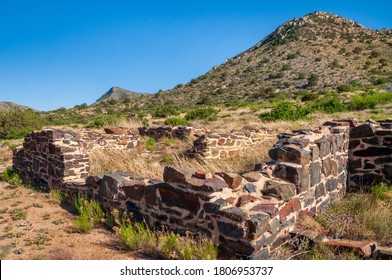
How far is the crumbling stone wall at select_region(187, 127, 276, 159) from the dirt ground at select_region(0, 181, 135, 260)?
15.8 ft

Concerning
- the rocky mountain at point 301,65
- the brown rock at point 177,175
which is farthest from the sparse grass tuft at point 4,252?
the rocky mountain at point 301,65

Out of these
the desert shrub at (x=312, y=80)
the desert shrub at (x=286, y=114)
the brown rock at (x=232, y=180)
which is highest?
the desert shrub at (x=312, y=80)

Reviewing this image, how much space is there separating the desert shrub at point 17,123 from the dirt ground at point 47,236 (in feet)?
52.5

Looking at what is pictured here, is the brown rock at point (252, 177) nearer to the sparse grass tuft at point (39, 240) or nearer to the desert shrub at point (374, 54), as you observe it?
the sparse grass tuft at point (39, 240)

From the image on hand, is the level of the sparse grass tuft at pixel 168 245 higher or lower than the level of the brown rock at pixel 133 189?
lower

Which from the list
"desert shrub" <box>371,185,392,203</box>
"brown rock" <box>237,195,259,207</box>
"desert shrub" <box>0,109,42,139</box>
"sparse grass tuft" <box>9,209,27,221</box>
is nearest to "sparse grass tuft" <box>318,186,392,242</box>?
"desert shrub" <box>371,185,392,203</box>

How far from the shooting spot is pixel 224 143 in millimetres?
11016

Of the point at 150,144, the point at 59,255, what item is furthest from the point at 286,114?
the point at 59,255

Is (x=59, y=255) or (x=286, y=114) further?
(x=286, y=114)

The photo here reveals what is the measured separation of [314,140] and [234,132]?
Answer: 5805 millimetres

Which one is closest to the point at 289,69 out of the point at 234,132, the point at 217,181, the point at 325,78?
the point at 325,78

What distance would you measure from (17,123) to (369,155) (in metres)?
22.1

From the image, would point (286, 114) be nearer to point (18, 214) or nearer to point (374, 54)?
point (18, 214)

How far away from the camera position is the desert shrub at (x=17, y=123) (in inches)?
842
